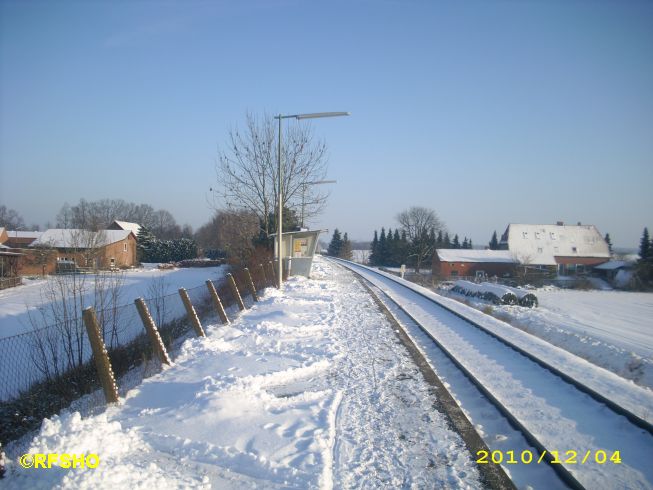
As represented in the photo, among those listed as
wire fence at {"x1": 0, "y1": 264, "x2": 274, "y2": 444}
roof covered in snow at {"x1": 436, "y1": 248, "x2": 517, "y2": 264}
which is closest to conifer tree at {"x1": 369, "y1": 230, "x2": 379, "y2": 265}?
roof covered in snow at {"x1": 436, "y1": 248, "x2": 517, "y2": 264}

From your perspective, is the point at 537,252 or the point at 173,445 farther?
the point at 537,252

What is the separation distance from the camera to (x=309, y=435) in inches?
173

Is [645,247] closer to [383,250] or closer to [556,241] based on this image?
[556,241]

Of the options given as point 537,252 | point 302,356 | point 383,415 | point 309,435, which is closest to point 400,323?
point 302,356

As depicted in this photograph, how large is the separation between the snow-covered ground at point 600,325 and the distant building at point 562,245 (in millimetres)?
18084

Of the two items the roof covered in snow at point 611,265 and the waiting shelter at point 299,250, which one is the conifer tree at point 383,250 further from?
the waiting shelter at point 299,250

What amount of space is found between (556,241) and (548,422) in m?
70.2

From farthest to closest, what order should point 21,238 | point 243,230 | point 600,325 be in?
1. point 21,238
2. point 243,230
3. point 600,325

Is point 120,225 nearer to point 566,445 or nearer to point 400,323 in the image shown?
point 400,323

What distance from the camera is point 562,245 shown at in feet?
213

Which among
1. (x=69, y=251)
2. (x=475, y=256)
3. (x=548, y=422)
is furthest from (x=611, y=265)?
(x=69, y=251)

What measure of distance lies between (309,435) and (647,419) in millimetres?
4292

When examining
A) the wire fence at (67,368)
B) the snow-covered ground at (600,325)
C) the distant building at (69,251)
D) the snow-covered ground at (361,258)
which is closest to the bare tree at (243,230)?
the distant building at (69,251)

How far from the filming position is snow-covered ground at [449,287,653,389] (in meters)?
12.6
